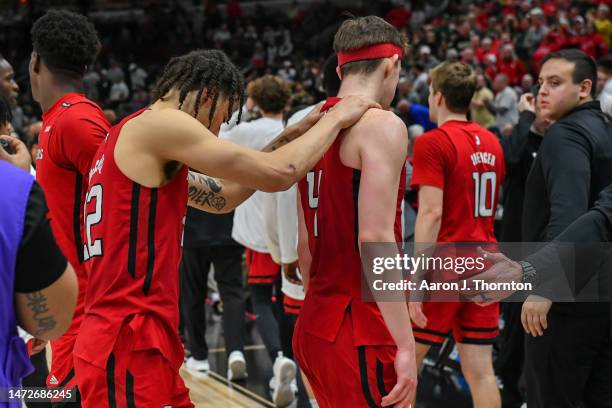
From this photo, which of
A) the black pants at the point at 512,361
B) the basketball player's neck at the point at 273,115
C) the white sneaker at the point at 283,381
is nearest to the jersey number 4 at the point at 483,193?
the black pants at the point at 512,361

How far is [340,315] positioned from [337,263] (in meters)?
0.19

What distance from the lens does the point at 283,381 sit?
5883 millimetres

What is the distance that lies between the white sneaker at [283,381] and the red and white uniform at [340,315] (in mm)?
2665

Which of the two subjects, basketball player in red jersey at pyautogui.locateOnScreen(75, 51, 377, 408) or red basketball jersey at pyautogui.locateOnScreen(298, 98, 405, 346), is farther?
red basketball jersey at pyautogui.locateOnScreen(298, 98, 405, 346)

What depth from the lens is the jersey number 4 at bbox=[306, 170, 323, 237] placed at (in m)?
3.22

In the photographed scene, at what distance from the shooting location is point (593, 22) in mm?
16562

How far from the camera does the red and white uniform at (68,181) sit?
3.64 meters

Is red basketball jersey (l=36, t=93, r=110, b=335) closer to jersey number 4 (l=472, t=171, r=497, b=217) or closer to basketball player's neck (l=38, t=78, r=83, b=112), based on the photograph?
basketball player's neck (l=38, t=78, r=83, b=112)

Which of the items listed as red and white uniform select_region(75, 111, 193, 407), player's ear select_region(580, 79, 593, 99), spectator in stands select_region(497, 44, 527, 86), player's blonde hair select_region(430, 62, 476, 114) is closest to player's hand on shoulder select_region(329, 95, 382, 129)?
red and white uniform select_region(75, 111, 193, 407)

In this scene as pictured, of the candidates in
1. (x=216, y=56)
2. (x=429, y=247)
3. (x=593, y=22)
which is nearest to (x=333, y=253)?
(x=216, y=56)

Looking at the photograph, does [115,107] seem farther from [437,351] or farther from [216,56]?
[216,56]

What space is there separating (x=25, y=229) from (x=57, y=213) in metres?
1.61

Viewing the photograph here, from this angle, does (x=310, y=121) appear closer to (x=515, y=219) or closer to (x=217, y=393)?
(x=515, y=219)

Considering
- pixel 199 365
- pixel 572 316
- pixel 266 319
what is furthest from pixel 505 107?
pixel 572 316
